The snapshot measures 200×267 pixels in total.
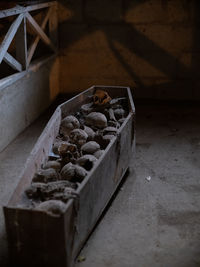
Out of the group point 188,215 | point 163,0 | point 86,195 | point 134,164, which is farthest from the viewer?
point 163,0

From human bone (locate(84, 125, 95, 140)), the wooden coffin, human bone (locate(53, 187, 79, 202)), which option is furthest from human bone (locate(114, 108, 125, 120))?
human bone (locate(53, 187, 79, 202))

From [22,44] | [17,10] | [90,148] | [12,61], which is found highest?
[17,10]

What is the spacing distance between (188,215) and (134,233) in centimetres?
63

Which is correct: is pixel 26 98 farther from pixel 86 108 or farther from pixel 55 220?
pixel 55 220

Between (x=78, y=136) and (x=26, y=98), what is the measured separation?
2.16 metres

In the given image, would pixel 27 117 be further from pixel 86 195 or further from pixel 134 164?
pixel 86 195

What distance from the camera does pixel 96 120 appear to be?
465 cm

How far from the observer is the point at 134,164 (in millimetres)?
5152

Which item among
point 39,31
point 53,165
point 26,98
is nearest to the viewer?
point 53,165

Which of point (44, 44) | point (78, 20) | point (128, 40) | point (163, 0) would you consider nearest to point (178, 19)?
point (163, 0)

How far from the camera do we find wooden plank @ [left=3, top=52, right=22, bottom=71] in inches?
221

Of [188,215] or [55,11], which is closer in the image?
[188,215]

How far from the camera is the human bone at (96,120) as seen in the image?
4633 millimetres

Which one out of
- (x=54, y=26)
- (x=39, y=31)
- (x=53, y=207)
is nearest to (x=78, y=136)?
(x=53, y=207)
